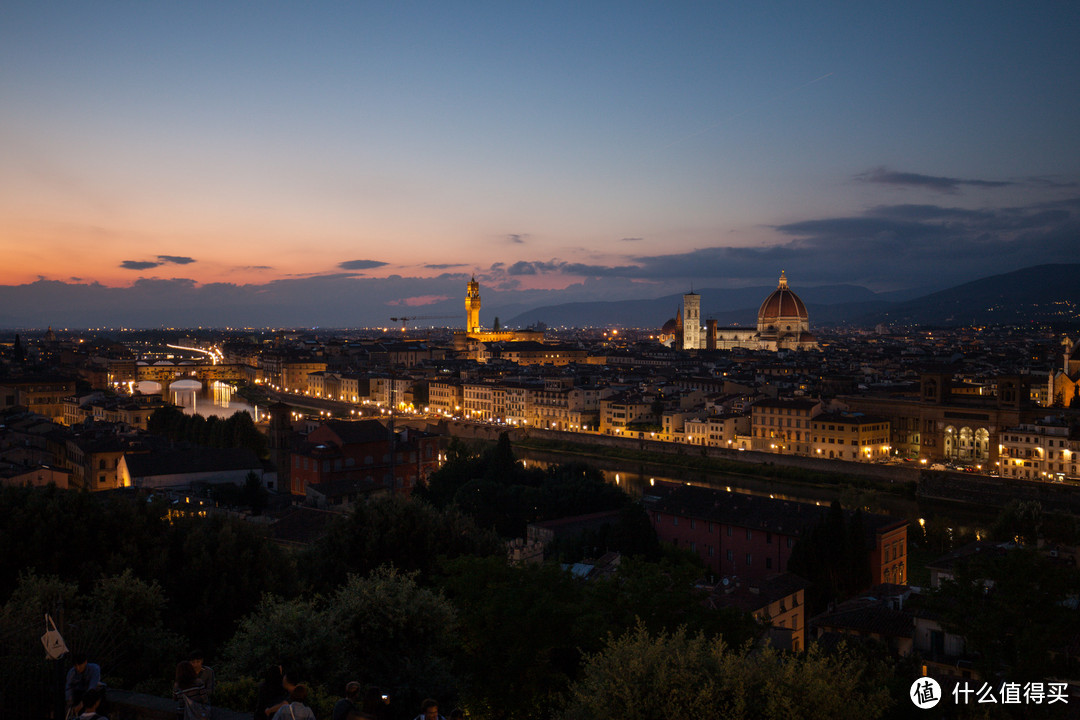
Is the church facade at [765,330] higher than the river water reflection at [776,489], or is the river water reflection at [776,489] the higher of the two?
the church facade at [765,330]

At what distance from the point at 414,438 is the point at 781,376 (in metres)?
25.4

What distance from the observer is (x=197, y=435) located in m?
22.9

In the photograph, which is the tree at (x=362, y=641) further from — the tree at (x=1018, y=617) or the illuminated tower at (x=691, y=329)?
the illuminated tower at (x=691, y=329)

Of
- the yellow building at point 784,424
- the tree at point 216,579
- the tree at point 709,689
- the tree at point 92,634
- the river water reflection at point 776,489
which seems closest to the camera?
the tree at point 709,689

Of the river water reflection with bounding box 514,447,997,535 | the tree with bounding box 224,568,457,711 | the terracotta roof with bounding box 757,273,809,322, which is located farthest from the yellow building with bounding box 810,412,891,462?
the terracotta roof with bounding box 757,273,809,322

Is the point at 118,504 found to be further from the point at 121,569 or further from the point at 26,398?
the point at 26,398

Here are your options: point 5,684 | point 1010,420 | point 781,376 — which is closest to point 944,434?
point 1010,420

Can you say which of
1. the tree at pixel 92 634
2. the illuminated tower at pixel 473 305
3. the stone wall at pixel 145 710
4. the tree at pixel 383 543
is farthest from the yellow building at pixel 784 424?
the illuminated tower at pixel 473 305

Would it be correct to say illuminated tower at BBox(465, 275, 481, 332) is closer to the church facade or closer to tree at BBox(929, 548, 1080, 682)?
the church facade

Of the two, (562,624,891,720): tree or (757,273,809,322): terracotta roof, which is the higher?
(757,273,809,322): terracotta roof
